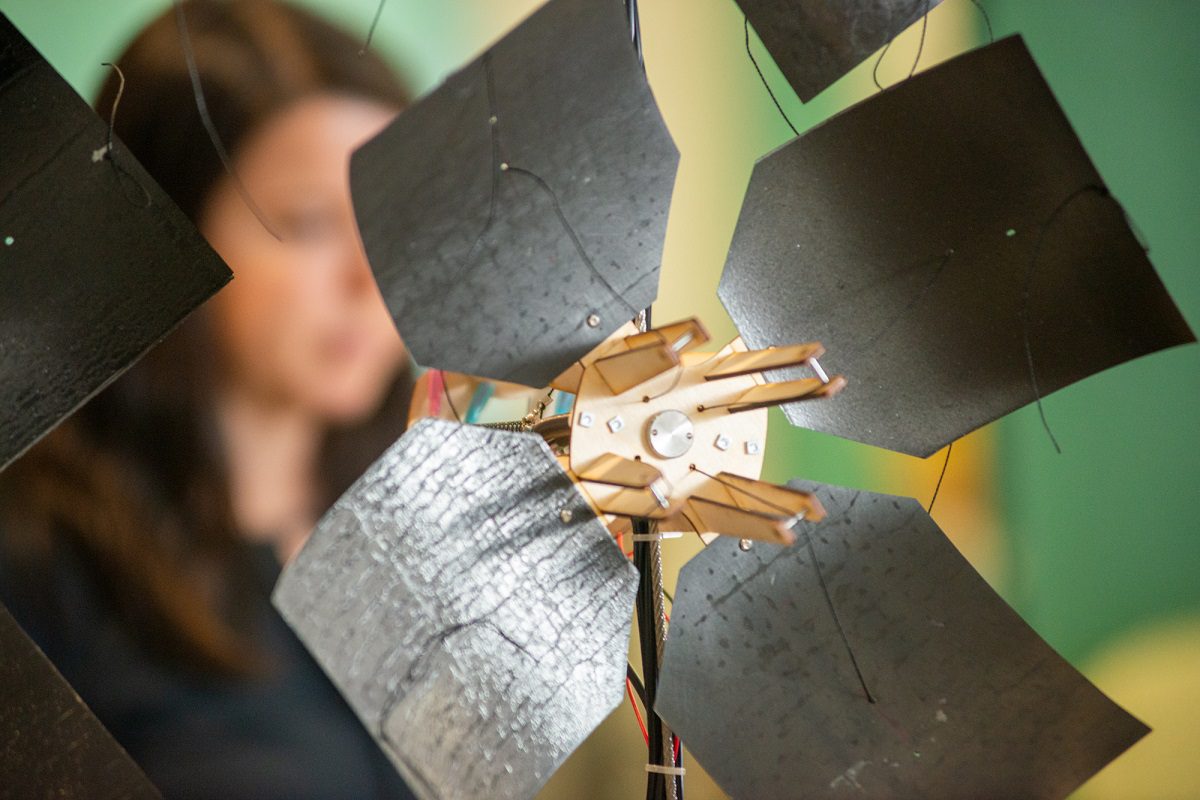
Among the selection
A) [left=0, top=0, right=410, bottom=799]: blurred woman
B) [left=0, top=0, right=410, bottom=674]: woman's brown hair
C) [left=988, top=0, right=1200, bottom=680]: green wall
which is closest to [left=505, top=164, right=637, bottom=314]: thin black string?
[left=0, top=0, right=410, bottom=799]: blurred woman

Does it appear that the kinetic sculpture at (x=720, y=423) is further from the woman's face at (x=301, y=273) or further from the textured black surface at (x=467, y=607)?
the woman's face at (x=301, y=273)

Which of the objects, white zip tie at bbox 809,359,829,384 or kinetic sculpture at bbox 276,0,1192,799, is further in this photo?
white zip tie at bbox 809,359,829,384

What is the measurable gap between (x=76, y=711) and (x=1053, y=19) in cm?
151

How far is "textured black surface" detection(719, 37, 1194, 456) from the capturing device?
32.6 inches

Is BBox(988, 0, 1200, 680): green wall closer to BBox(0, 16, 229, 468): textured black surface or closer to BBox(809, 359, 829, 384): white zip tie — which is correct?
BBox(809, 359, 829, 384): white zip tie

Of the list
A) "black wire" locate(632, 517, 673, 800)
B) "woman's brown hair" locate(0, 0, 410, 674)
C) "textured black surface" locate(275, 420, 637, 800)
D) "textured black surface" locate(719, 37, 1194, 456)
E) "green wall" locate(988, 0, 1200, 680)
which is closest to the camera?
"textured black surface" locate(275, 420, 637, 800)

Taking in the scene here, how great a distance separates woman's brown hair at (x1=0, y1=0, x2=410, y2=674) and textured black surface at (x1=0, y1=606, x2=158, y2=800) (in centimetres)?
44

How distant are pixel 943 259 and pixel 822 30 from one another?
0.22 m

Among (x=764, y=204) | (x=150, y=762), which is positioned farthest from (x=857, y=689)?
(x=150, y=762)

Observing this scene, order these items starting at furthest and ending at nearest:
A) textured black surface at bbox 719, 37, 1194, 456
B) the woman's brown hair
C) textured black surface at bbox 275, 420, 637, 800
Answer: the woman's brown hair, textured black surface at bbox 719, 37, 1194, 456, textured black surface at bbox 275, 420, 637, 800

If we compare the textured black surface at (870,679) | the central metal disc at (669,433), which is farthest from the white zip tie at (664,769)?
the central metal disc at (669,433)

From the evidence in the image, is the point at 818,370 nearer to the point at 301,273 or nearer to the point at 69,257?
the point at 69,257

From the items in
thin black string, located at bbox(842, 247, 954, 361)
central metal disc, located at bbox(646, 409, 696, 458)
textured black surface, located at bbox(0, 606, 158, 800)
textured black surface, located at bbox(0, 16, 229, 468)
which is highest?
textured black surface, located at bbox(0, 16, 229, 468)

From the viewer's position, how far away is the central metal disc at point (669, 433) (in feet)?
2.84
